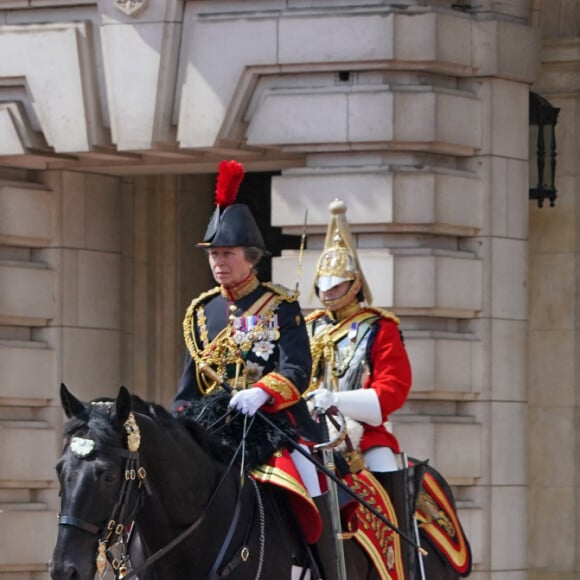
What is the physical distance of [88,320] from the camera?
1558 cm

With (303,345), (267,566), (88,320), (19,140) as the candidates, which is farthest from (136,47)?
(267,566)

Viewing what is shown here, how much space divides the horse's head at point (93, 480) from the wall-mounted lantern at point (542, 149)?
6.72m

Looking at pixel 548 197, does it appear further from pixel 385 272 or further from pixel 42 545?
pixel 42 545

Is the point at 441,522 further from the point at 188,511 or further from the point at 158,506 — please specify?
the point at 158,506

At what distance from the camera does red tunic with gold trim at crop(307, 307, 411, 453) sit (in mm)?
11562

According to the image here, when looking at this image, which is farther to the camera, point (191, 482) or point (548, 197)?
point (548, 197)

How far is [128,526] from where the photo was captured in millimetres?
9102

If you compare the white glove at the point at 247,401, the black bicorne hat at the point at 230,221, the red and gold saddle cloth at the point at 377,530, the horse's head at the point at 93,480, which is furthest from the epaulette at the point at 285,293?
the horse's head at the point at 93,480

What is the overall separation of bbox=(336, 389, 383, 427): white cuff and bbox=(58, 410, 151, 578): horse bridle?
2.55 meters

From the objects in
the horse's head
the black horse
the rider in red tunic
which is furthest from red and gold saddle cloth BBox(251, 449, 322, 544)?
the rider in red tunic

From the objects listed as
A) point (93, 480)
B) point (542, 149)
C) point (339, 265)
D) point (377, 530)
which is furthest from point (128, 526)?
point (542, 149)

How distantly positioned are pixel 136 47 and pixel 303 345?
16.1ft

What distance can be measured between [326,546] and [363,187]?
432 centimetres

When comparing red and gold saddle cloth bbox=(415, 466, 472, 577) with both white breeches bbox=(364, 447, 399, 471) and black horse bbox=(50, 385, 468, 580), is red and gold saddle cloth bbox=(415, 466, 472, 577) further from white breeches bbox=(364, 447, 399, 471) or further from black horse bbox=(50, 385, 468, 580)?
black horse bbox=(50, 385, 468, 580)
